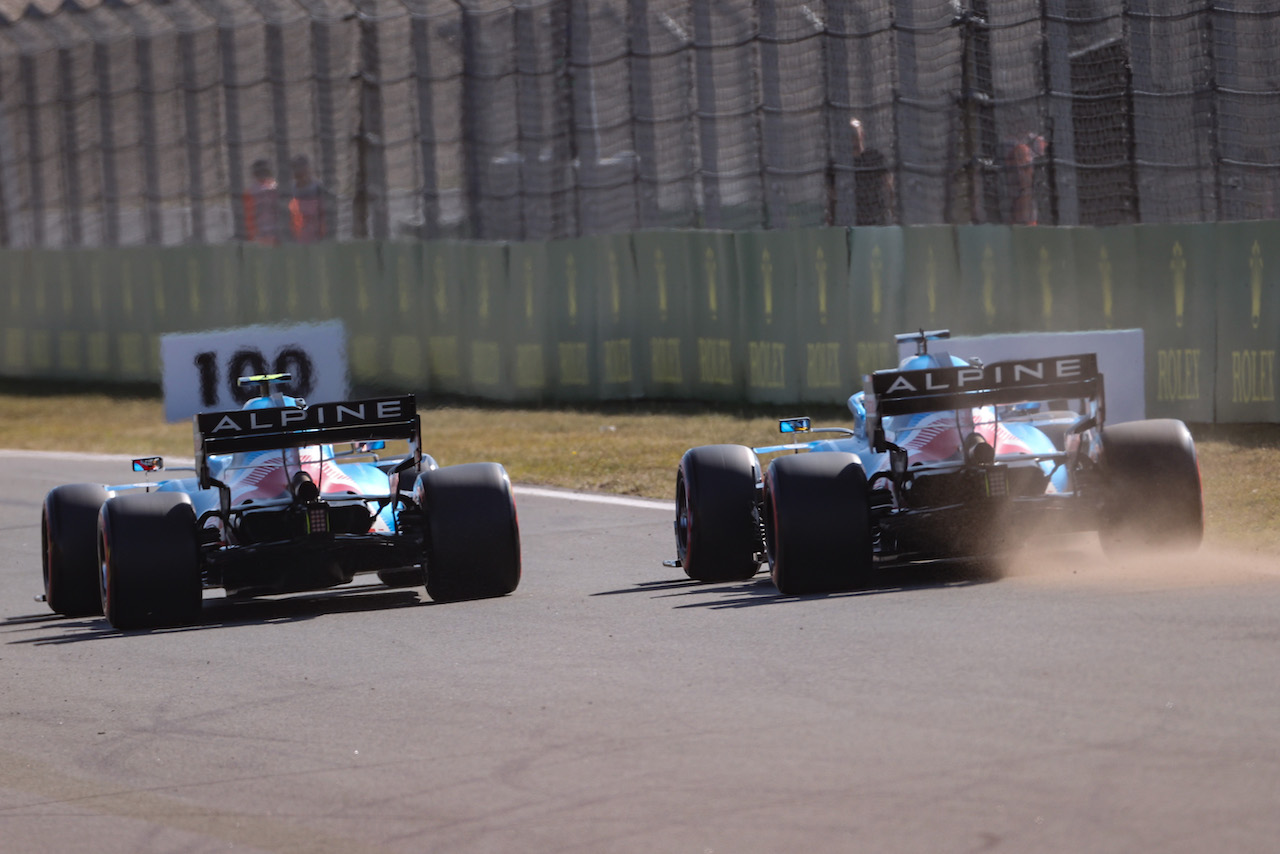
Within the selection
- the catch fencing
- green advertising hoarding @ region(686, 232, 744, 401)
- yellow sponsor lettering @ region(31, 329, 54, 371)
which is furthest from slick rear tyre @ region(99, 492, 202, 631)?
yellow sponsor lettering @ region(31, 329, 54, 371)

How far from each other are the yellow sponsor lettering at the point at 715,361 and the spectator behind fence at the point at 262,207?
26.0 feet

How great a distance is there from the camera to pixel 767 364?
18.8 metres

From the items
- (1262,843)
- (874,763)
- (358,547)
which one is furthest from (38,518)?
(1262,843)

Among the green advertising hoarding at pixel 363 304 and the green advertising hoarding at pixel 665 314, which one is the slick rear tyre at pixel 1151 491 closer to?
the green advertising hoarding at pixel 665 314

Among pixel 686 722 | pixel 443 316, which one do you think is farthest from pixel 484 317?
pixel 686 722

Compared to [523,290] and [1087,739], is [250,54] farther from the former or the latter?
[1087,739]

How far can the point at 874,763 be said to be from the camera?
18.8 ft

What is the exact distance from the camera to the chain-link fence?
16.5 metres

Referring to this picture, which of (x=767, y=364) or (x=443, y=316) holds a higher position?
(x=443, y=316)

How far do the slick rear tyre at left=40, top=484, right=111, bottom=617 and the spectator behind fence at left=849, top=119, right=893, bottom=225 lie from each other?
10.1m

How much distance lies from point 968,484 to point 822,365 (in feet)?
30.1

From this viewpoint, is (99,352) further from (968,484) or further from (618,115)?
(968,484)

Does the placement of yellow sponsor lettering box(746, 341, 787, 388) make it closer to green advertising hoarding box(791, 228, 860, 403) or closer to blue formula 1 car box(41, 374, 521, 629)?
green advertising hoarding box(791, 228, 860, 403)

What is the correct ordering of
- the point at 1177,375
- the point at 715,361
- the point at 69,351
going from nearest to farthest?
1. the point at 1177,375
2. the point at 715,361
3. the point at 69,351
